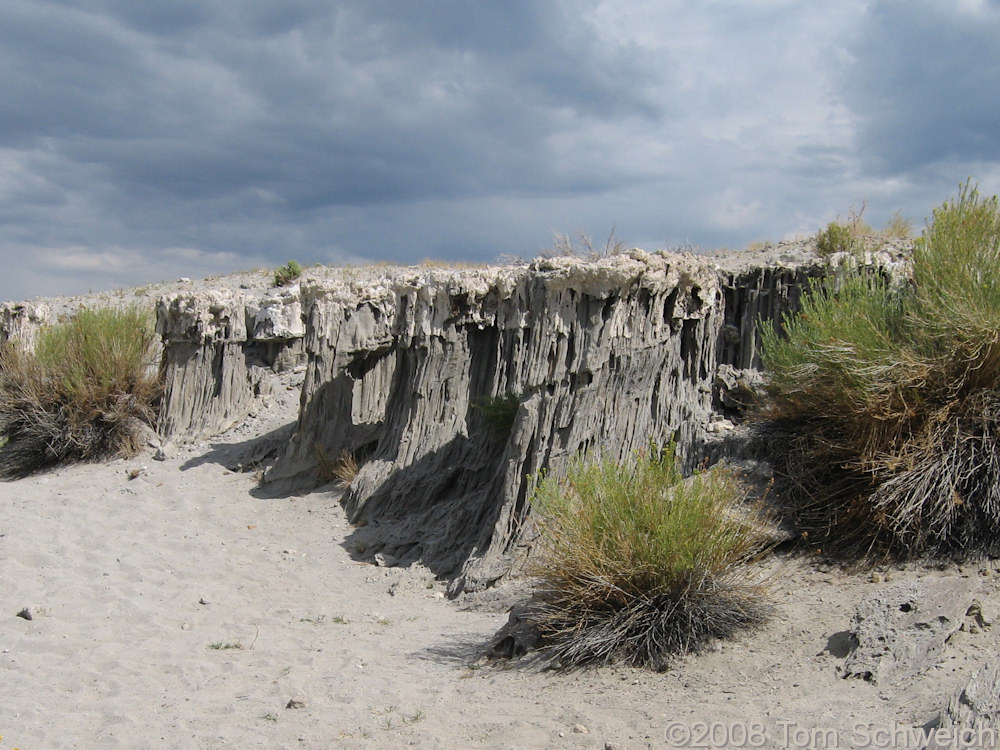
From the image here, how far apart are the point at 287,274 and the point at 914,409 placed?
16621 millimetres

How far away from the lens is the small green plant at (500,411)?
8.91 metres

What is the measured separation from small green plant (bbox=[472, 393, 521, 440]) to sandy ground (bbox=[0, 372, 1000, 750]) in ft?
6.43

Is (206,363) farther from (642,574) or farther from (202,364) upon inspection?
(642,574)

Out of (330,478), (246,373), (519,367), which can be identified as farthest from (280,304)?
(519,367)

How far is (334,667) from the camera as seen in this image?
18.8 feet

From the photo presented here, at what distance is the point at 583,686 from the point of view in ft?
16.0

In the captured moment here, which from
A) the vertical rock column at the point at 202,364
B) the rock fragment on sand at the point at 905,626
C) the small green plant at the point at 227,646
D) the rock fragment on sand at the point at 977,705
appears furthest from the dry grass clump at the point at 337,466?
the rock fragment on sand at the point at 977,705

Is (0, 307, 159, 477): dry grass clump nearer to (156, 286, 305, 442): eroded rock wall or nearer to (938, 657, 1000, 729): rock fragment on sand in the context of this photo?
(156, 286, 305, 442): eroded rock wall

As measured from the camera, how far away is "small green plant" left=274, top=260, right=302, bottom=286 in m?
19.9

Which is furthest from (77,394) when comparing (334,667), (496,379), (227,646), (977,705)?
(977,705)

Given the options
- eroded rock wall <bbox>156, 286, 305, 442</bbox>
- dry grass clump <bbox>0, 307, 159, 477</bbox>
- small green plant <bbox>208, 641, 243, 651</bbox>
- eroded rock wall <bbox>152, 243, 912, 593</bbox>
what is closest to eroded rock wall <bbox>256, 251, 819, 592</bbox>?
eroded rock wall <bbox>152, 243, 912, 593</bbox>

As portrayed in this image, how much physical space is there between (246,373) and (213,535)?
433 centimetres

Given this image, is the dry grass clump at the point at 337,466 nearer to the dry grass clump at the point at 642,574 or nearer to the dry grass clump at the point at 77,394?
the dry grass clump at the point at 77,394

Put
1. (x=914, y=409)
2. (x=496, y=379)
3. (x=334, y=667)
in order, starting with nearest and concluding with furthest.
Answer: (x=334, y=667), (x=914, y=409), (x=496, y=379)
